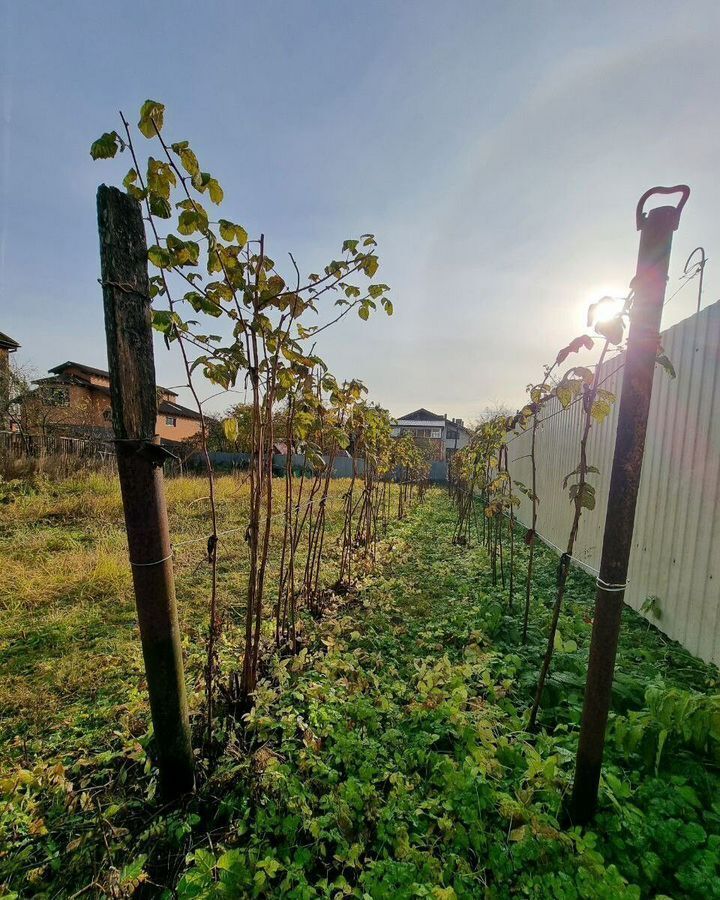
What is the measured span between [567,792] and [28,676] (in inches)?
124

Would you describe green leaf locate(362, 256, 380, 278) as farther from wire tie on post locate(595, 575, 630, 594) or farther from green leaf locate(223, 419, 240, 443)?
wire tie on post locate(595, 575, 630, 594)

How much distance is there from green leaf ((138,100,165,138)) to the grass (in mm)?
1462

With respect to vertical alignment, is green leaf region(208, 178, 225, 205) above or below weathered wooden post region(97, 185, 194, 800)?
above

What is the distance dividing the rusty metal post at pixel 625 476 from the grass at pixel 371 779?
15 centimetres

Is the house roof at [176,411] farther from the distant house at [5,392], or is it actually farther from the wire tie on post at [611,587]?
the wire tie on post at [611,587]

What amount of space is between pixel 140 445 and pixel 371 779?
162 cm

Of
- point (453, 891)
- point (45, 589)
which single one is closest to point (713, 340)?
point (453, 891)

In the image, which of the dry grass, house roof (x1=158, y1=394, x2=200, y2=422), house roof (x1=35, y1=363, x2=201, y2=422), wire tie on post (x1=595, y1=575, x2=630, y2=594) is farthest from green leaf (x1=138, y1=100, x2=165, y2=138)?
house roof (x1=158, y1=394, x2=200, y2=422)

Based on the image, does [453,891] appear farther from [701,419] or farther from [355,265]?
[701,419]

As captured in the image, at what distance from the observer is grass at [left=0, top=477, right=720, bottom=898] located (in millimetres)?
1166

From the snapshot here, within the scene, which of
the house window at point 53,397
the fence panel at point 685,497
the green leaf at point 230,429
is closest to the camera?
the green leaf at point 230,429

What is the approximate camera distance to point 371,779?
153 cm

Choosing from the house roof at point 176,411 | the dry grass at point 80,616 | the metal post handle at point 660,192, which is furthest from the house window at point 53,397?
the metal post handle at point 660,192

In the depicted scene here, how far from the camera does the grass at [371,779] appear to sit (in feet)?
3.83
